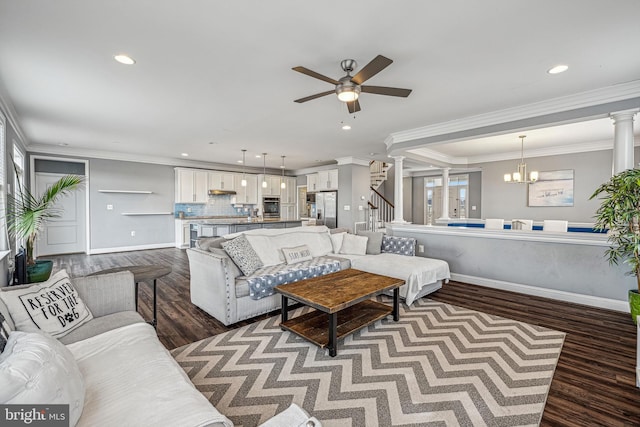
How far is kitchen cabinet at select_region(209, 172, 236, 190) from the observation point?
859cm

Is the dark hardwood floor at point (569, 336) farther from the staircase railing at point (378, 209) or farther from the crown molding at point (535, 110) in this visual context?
the staircase railing at point (378, 209)

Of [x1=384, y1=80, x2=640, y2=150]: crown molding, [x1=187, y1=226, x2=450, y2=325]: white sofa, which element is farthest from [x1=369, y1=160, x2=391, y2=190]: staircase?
[x1=187, y1=226, x2=450, y2=325]: white sofa

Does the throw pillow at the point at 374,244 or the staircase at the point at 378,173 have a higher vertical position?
the staircase at the point at 378,173

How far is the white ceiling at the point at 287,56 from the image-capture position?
1.94 meters

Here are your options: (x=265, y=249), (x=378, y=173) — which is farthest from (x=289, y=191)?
(x=265, y=249)

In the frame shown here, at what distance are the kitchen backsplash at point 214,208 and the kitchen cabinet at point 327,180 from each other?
261 cm

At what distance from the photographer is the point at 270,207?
9664 millimetres

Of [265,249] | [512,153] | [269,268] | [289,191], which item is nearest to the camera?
[269,268]

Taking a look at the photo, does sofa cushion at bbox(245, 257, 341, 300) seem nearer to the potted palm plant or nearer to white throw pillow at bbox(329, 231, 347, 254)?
white throw pillow at bbox(329, 231, 347, 254)

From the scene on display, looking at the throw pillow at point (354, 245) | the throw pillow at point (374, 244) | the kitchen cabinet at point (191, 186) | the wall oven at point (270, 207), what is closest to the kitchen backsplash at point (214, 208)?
the kitchen cabinet at point (191, 186)

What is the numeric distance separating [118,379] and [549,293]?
475cm

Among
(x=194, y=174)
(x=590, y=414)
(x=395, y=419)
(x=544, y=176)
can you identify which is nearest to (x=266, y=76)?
(x=395, y=419)

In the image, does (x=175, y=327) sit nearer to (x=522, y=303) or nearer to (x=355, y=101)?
(x=355, y=101)

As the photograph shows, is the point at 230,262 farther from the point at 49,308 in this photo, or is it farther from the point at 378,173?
the point at 378,173
